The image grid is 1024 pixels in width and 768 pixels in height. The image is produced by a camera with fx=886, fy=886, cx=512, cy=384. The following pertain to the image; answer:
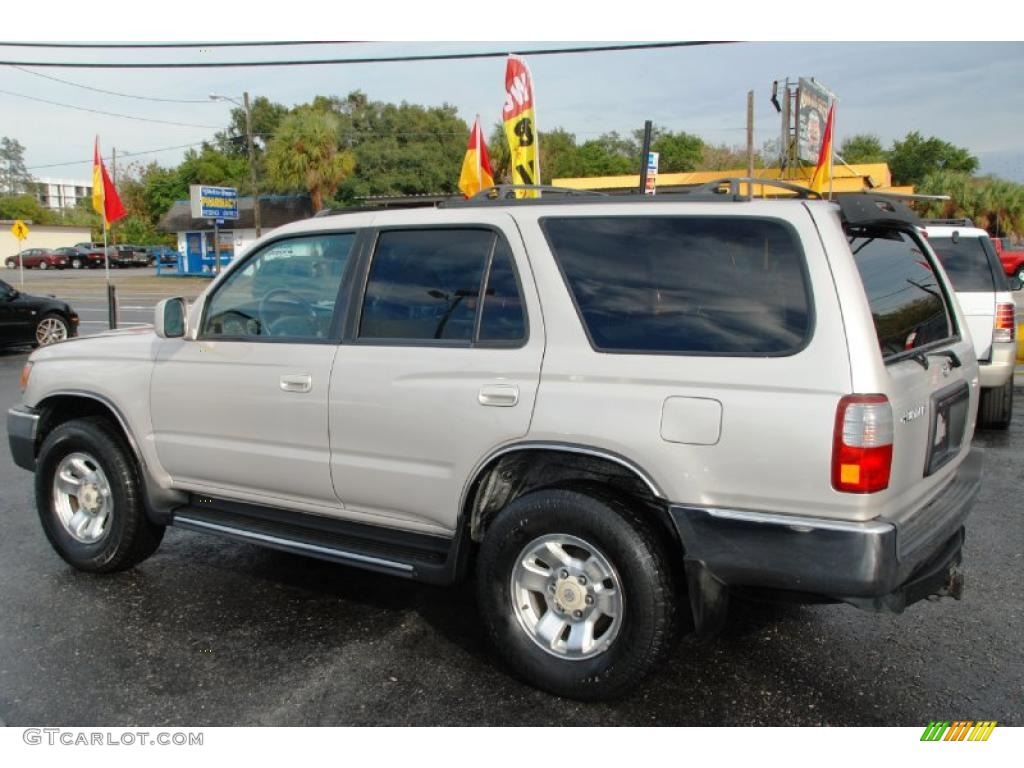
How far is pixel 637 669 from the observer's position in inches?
126

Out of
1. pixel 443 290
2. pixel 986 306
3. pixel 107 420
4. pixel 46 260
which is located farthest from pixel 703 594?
pixel 46 260

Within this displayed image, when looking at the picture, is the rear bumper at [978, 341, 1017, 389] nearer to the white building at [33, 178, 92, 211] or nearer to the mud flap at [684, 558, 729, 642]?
the mud flap at [684, 558, 729, 642]

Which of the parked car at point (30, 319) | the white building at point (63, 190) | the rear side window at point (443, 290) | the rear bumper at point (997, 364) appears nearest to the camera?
the rear side window at point (443, 290)

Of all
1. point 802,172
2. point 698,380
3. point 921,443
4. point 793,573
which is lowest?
point 793,573

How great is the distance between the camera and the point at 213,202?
1618 inches

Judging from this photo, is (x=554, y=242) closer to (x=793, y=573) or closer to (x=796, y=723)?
(x=793, y=573)

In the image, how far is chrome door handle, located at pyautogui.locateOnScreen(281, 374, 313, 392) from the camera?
155 inches

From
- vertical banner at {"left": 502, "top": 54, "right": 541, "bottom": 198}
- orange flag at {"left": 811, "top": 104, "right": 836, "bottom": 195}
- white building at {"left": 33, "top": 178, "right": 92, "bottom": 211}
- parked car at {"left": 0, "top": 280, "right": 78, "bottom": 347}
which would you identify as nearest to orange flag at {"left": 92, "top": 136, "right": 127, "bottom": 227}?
parked car at {"left": 0, "top": 280, "right": 78, "bottom": 347}

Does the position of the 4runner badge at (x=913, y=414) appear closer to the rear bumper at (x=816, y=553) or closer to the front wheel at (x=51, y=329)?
the rear bumper at (x=816, y=553)

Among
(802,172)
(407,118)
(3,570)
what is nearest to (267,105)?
(407,118)

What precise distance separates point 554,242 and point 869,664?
217 cm

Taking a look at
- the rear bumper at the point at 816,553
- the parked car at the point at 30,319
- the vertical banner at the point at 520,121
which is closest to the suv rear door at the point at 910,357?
the rear bumper at the point at 816,553

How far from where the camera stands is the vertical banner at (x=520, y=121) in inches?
435

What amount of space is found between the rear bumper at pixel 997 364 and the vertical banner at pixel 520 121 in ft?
18.0
